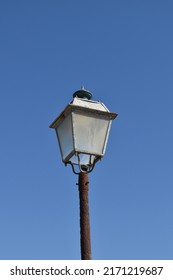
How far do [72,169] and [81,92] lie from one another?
1.29m

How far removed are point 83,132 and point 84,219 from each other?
117cm

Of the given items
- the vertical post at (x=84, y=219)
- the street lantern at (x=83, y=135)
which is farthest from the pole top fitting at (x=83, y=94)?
the vertical post at (x=84, y=219)

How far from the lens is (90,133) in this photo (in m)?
5.45

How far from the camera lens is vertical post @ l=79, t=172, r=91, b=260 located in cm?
482

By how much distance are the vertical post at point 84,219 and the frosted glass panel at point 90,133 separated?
376 millimetres

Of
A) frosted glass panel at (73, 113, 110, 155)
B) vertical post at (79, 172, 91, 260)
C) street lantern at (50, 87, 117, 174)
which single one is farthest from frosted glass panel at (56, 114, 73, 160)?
vertical post at (79, 172, 91, 260)

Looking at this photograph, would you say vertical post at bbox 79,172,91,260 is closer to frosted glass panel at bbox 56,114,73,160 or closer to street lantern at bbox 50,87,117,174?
street lantern at bbox 50,87,117,174

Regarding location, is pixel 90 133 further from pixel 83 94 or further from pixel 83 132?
pixel 83 94

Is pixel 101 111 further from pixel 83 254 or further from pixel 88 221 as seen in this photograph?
pixel 83 254

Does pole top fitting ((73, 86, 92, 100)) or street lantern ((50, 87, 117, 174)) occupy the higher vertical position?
pole top fitting ((73, 86, 92, 100))

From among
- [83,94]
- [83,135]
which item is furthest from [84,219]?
[83,94]

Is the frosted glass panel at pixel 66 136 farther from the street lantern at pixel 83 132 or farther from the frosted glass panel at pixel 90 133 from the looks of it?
the frosted glass panel at pixel 90 133
